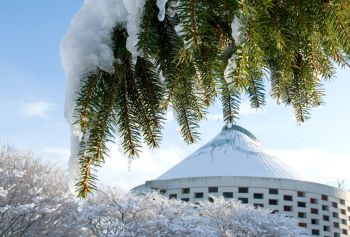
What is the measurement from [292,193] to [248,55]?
42221 mm

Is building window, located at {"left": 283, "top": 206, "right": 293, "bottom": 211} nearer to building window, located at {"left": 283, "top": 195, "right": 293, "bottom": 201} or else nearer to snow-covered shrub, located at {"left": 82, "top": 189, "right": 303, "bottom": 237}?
building window, located at {"left": 283, "top": 195, "right": 293, "bottom": 201}

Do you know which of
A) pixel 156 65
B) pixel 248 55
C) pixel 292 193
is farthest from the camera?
pixel 292 193

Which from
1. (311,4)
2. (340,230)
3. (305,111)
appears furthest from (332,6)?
(340,230)

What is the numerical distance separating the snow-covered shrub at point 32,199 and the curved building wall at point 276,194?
24303mm

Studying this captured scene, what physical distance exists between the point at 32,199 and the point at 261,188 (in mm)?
29167

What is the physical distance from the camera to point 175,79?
1.23m

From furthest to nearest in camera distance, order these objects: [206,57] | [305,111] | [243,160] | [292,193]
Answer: [243,160]
[292,193]
[305,111]
[206,57]

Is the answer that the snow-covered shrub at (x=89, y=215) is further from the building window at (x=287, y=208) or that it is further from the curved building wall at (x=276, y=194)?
the building window at (x=287, y=208)

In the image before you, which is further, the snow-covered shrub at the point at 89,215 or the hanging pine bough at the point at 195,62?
the snow-covered shrub at the point at 89,215

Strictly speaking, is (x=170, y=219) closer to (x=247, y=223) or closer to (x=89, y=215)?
(x=89, y=215)

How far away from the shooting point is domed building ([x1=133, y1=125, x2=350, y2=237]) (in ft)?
134

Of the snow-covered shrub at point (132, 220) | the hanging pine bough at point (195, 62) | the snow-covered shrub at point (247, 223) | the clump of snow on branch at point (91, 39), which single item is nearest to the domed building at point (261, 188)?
the snow-covered shrub at point (247, 223)

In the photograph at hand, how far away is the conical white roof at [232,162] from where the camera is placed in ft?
145

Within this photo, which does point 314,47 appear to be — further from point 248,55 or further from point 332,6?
point 248,55
